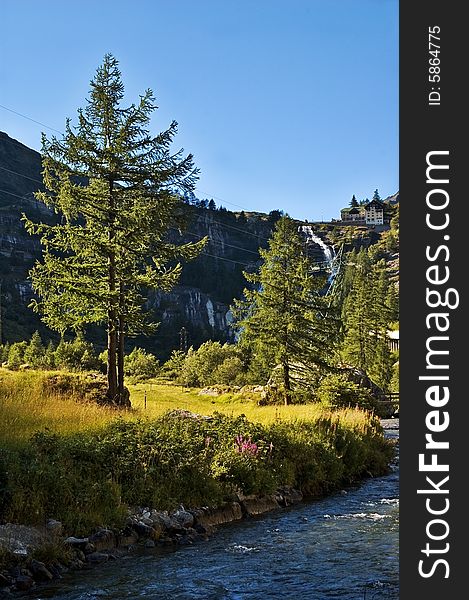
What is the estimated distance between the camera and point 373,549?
10039mm

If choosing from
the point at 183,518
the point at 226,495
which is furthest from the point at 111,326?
the point at 183,518

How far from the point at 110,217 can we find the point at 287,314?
10525mm

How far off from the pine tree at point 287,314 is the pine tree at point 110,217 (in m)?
7.77

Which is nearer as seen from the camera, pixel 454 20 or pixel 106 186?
pixel 454 20

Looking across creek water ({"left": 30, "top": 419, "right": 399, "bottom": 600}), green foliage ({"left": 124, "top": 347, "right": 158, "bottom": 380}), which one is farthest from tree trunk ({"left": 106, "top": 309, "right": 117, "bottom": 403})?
green foliage ({"left": 124, "top": 347, "right": 158, "bottom": 380})

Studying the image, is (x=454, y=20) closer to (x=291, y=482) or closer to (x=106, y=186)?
(x=291, y=482)

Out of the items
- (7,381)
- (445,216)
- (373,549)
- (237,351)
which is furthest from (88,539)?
(237,351)

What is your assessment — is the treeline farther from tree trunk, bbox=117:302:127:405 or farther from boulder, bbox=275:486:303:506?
boulder, bbox=275:486:303:506

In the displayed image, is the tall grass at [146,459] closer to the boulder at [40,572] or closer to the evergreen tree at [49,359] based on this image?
the boulder at [40,572]

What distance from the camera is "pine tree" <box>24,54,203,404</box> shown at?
21141 millimetres

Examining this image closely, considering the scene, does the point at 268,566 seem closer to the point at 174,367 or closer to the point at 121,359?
the point at 121,359

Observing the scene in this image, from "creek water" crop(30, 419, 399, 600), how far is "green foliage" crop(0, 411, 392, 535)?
1.17 metres

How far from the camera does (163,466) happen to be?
12.3 meters

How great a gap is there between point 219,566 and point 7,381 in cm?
1514
